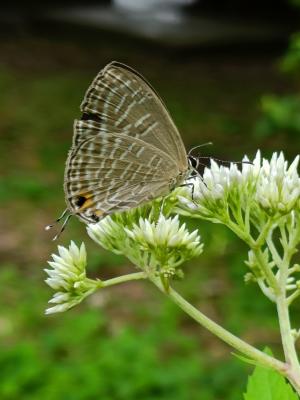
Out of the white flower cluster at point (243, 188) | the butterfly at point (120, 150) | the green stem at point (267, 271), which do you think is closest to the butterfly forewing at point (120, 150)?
the butterfly at point (120, 150)

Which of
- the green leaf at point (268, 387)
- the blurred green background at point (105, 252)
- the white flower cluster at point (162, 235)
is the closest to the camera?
the green leaf at point (268, 387)

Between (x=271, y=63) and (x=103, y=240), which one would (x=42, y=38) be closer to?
(x=271, y=63)

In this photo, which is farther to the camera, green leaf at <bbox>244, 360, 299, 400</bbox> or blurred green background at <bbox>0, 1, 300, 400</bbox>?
blurred green background at <bbox>0, 1, 300, 400</bbox>

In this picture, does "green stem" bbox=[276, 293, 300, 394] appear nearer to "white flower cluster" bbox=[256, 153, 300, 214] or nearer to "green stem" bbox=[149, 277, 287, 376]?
"green stem" bbox=[149, 277, 287, 376]

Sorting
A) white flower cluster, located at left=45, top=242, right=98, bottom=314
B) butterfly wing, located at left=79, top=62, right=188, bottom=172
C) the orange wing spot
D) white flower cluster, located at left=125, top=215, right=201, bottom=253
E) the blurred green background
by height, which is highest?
butterfly wing, located at left=79, top=62, right=188, bottom=172

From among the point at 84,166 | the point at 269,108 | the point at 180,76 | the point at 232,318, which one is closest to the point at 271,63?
the point at 180,76

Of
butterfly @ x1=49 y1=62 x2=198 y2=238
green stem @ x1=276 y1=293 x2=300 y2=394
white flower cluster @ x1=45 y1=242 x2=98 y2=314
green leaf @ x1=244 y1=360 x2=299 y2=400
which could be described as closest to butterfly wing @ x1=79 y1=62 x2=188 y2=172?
butterfly @ x1=49 y1=62 x2=198 y2=238

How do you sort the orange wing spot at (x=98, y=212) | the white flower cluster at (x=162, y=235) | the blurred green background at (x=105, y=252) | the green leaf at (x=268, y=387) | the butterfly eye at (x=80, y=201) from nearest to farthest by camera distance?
the green leaf at (x=268, y=387), the white flower cluster at (x=162, y=235), the orange wing spot at (x=98, y=212), the butterfly eye at (x=80, y=201), the blurred green background at (x=105, y=252)

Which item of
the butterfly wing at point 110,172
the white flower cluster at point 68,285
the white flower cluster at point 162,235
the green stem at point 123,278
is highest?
the butterfly wing at point 110,172

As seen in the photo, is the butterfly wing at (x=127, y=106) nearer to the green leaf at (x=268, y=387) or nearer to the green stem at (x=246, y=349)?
the green stem at (x=246, y=349)
